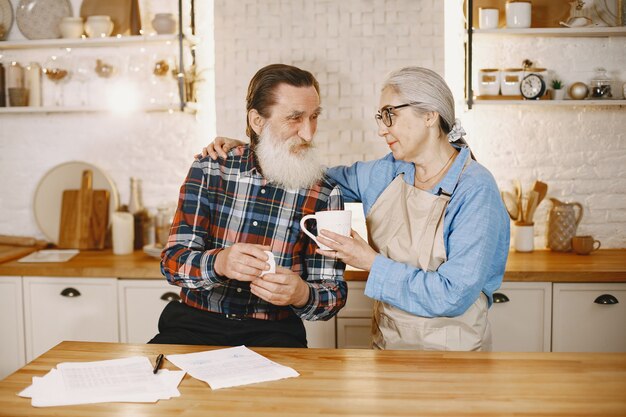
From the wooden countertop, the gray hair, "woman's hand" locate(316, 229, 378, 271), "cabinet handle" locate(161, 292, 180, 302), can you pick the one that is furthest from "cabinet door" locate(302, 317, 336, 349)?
the gray hair

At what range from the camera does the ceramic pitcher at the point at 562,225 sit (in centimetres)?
361

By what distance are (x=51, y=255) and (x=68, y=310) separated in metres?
0.42

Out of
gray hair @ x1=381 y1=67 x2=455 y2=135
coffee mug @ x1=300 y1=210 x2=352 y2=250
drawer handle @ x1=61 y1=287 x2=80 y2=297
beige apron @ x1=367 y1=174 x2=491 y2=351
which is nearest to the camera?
coffee mug @ x1=300 y1=210 x2=352 y2=250

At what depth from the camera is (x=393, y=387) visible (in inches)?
62.6

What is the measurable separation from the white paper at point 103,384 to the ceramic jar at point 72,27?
2506 millimetres

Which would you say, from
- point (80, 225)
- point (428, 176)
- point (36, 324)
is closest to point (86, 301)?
point (36, 324)

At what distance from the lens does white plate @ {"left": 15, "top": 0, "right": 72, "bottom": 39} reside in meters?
3.82

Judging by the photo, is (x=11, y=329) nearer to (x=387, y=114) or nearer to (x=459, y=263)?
(x=387, y=114)

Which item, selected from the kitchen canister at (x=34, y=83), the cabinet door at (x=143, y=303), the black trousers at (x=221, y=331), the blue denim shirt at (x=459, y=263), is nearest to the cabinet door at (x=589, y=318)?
the blue denim shirt at (x=459, y=263)

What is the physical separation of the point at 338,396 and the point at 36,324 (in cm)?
240

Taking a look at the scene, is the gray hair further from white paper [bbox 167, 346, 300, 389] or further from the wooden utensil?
the wooden utensil

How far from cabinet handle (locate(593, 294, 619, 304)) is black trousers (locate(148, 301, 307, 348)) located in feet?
4.91

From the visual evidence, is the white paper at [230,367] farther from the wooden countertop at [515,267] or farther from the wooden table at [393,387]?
the wooden countertop at [515,267]

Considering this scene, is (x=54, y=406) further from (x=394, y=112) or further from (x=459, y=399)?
(x=394, y=112)
